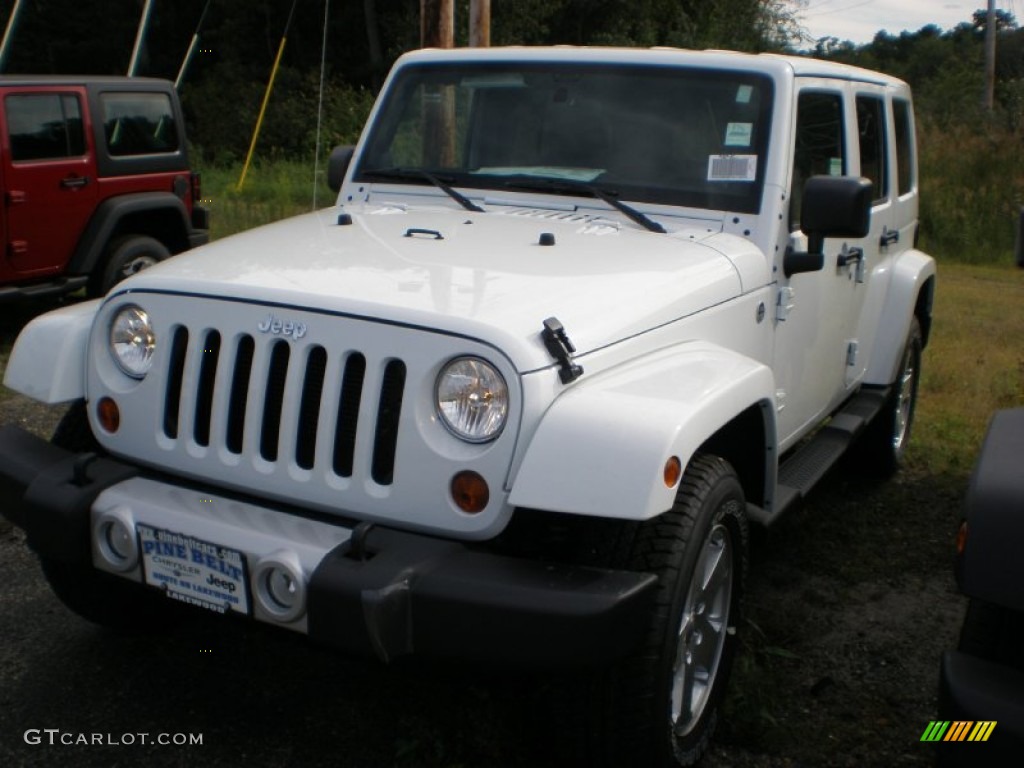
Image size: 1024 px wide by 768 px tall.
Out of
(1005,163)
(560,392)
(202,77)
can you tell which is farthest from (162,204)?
(202,77)

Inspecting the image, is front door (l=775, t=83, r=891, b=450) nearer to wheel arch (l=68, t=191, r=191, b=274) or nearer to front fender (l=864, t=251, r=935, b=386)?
front fender (l=864, t=251, r=935, b=386)

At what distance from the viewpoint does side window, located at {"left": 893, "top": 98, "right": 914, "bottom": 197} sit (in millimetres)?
5422

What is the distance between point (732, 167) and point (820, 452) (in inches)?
46.3

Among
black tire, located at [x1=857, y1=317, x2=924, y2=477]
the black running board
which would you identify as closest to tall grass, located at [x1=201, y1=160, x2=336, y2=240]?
black tire, located at [x1=857, y1=317, x2=924, y2=477]

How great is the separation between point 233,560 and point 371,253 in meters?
0.99

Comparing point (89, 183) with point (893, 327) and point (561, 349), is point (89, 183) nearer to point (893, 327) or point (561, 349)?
point (893, 327)

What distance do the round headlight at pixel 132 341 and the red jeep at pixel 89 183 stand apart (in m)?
5.16

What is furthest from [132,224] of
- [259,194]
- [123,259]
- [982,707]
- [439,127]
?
[259,194]

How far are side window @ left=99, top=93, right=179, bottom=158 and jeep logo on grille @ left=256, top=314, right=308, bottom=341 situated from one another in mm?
6322

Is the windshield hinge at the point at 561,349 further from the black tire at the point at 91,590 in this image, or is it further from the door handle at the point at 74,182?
the door handle at the point at 74,182

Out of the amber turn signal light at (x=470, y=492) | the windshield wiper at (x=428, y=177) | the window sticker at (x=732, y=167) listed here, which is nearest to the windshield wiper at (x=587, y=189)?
the windshield wiper at (x=428, y=177)

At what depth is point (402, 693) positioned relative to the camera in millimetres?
3414

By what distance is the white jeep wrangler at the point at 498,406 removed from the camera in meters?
2.49

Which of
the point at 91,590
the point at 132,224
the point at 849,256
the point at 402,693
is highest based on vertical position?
the point at 849,256
